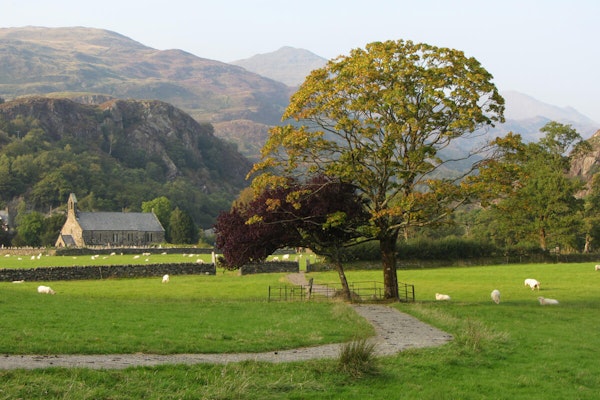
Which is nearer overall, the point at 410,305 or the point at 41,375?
the point at 41,375

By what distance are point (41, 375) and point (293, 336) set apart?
9.73 metres

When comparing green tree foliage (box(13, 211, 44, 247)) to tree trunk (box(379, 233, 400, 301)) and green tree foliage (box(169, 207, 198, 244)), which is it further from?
tree trunk (box(379, 233, 400, 301))

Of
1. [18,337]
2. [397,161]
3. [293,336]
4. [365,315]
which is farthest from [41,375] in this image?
[397,161]

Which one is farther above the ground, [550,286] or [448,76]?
[448,76]

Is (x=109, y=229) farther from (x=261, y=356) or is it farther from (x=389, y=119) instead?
(x=261, y=356)

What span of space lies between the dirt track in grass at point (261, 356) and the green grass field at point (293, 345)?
67 cm

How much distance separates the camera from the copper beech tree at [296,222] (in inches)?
1507

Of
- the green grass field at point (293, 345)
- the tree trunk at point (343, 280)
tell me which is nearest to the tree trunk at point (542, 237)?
the green grass field at point (293, 345)

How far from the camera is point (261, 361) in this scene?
18906mm

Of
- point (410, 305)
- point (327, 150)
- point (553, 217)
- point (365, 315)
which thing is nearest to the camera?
point (365, 315)

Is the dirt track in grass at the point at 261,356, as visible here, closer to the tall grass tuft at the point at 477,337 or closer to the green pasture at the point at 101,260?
the tall grass tuft at the point at 477,337

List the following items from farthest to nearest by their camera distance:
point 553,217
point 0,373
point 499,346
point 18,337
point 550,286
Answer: point 553,217, point 550,286, point 499,346, point 18,337, point 0,373

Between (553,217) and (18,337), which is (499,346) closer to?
(18,337)

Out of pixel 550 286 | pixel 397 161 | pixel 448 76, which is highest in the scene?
pixel 448 76
